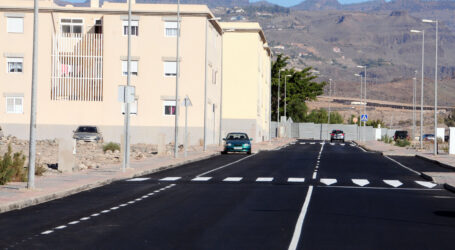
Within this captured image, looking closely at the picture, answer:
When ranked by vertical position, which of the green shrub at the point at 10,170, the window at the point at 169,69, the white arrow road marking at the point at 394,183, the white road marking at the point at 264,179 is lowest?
the white arrow road marking at the point at 394,183

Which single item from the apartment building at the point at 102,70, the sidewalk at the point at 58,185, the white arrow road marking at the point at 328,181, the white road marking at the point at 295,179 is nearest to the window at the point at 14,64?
the apartment building at the point at 102,70

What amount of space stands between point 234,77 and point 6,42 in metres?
28.0

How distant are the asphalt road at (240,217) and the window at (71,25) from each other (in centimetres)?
4751

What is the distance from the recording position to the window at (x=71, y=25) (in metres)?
75.8

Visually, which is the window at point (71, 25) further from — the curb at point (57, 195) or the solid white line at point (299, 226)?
the solid white line at point (299, 226)

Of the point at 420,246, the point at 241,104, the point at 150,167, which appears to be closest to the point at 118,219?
the point at 420,246

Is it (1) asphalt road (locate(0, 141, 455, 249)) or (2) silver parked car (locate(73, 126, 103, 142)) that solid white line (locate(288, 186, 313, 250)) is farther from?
(2) silver parked car (locate(73, 126, 103, 142))

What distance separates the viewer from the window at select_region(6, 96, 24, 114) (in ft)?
240

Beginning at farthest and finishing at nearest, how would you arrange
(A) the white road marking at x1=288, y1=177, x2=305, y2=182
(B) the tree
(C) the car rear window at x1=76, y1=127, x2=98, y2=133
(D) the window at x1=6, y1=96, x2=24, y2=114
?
(B) the tree
(D) the window at x1=6, y1=96, x2=24, y2=114
(C) the car rear window at x1=76, y1=127, x2=98, y2=133
(A) the white road marking at x1=288, y1=177, x2=305, y2=182

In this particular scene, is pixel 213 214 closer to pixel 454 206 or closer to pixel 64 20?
pixel 454 206

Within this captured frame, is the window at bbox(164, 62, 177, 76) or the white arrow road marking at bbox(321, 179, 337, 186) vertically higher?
the window at bbox(164, 62, 177, 76)

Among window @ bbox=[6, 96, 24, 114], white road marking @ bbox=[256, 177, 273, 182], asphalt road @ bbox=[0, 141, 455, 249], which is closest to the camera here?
asphalt road @ bbox=[0, 141, 455, 249]

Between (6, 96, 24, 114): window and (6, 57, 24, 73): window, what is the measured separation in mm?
2386

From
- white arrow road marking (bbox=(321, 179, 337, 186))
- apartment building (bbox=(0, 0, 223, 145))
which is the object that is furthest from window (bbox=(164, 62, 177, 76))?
white arrow road marking (bbox=(321, 179, 337, 186))
